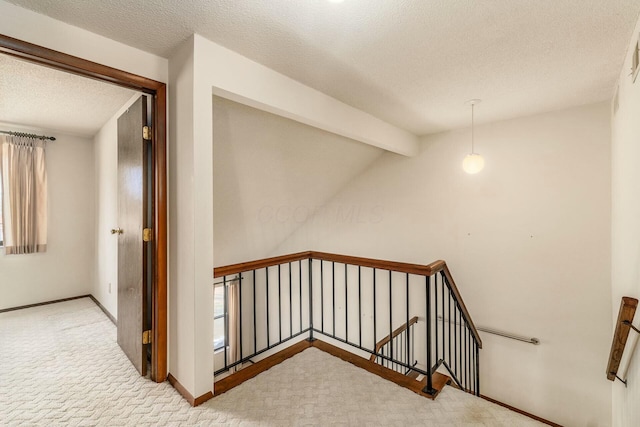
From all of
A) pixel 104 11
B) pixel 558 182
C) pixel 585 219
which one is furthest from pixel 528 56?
pixel 104 11

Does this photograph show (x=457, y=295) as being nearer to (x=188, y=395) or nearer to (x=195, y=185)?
(x=188, y=395)

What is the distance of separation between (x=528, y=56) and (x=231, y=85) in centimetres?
194

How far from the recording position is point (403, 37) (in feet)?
5.31

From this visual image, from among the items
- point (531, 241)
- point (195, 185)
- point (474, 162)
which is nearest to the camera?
point (195, 185)

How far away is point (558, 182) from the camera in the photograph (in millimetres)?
2873

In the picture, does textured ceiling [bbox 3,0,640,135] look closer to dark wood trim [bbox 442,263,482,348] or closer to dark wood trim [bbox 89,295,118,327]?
dark wood trim [bbox 442,263,482,348]

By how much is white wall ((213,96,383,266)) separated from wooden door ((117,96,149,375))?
0.61 metres

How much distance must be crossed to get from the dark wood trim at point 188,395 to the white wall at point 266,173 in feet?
5.66

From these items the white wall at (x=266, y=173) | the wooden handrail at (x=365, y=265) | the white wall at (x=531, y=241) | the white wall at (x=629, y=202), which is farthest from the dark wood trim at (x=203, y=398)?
the white wall at (x=531, y=241)

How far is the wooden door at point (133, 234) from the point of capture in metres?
1.93

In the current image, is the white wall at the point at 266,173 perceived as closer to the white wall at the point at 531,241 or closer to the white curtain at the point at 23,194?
the white wall at the point at 531,241

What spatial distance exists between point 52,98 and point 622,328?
4522mm

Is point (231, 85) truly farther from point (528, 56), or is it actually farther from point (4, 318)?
point (4, 318)

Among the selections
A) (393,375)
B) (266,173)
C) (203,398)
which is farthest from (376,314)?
(203,398)
